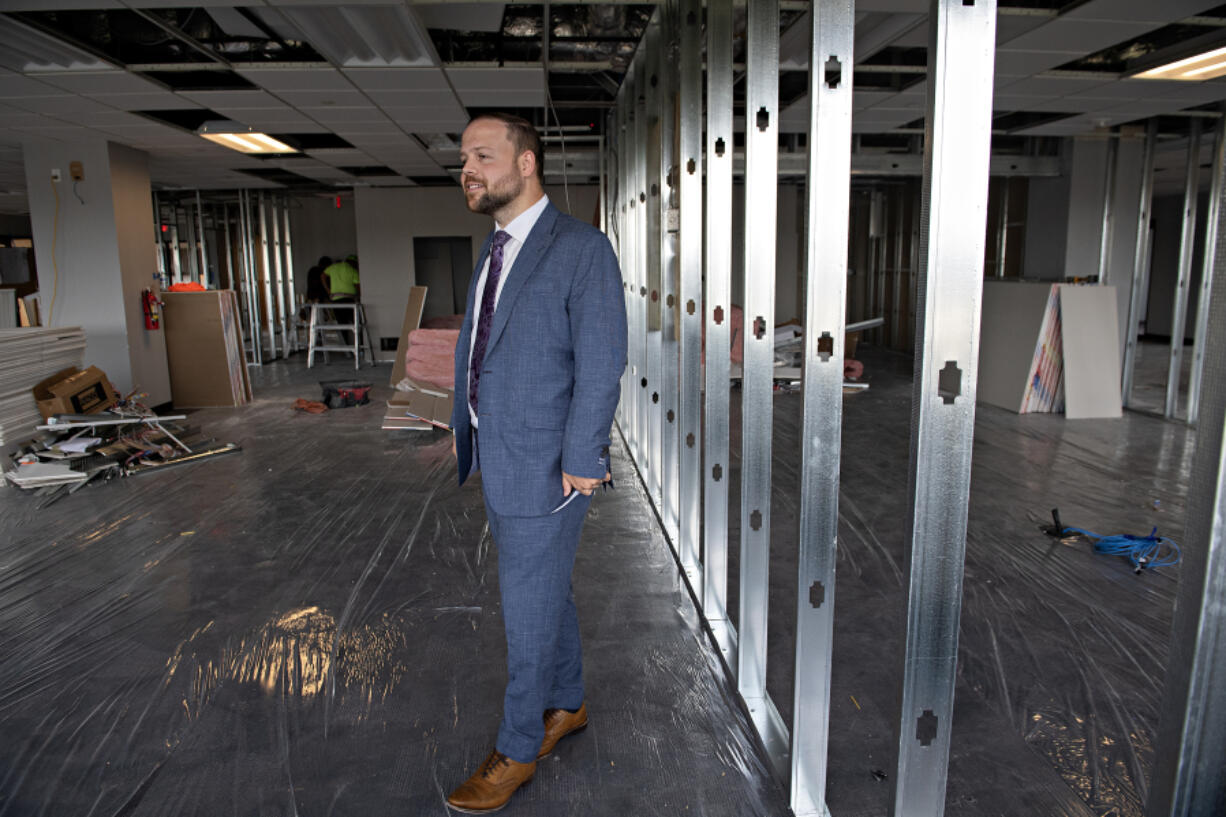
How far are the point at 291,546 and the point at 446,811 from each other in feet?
7.13

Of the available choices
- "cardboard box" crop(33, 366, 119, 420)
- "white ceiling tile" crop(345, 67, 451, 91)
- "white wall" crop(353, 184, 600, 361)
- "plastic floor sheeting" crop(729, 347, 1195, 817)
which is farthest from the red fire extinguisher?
"plastic floor sheeting" crop(729, 347, 1195, 817)

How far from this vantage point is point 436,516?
13.5 ft

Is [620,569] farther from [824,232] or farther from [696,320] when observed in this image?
[824,232]

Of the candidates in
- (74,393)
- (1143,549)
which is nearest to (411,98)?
(74,393)

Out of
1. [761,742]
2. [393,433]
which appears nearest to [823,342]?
[761,742]

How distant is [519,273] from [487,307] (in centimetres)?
14

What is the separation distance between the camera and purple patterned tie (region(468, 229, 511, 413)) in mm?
Answer: 1881

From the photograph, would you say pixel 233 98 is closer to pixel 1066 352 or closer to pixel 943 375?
pixel 943 375

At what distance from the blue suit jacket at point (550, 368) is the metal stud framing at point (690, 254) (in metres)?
1.09

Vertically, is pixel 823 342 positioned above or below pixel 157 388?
above

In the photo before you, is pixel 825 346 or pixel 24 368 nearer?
pixel 825 346

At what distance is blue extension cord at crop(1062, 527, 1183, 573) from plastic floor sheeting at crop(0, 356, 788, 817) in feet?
6.29

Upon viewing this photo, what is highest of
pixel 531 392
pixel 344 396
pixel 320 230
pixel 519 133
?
pixel 320 230

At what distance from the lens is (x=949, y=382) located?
119 centimetres
